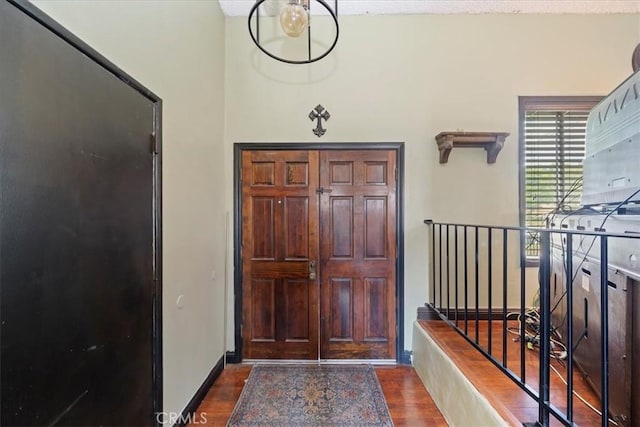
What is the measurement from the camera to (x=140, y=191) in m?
1.56

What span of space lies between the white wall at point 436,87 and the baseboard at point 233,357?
144 cm

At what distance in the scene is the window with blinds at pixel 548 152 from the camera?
2.98m

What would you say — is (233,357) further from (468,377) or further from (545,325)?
(545,325)

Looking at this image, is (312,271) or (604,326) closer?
(604,326)

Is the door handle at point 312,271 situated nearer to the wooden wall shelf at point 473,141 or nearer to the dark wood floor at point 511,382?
the dark wood floor at point 511,382

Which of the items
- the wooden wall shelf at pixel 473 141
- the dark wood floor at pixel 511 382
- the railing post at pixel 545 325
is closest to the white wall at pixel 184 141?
the dark wood floor at pixel 511 382

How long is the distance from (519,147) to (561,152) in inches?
15.9

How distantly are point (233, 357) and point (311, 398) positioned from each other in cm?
95

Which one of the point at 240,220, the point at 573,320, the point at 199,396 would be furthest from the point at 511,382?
the point at 240,220

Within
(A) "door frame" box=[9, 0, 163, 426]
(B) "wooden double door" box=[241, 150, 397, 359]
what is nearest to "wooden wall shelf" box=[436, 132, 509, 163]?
(B) "wooden double door" box=[241, 150, 397, 359]

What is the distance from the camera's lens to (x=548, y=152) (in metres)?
3.02

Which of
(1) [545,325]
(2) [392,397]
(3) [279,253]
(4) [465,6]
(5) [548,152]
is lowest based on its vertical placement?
(2) [392,397]

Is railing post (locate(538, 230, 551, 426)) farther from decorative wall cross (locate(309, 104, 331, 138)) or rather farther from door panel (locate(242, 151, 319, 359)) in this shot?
decorative wall cross (locate(309, 104, 331, 138))

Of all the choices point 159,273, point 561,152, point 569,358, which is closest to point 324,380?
point 159,273
